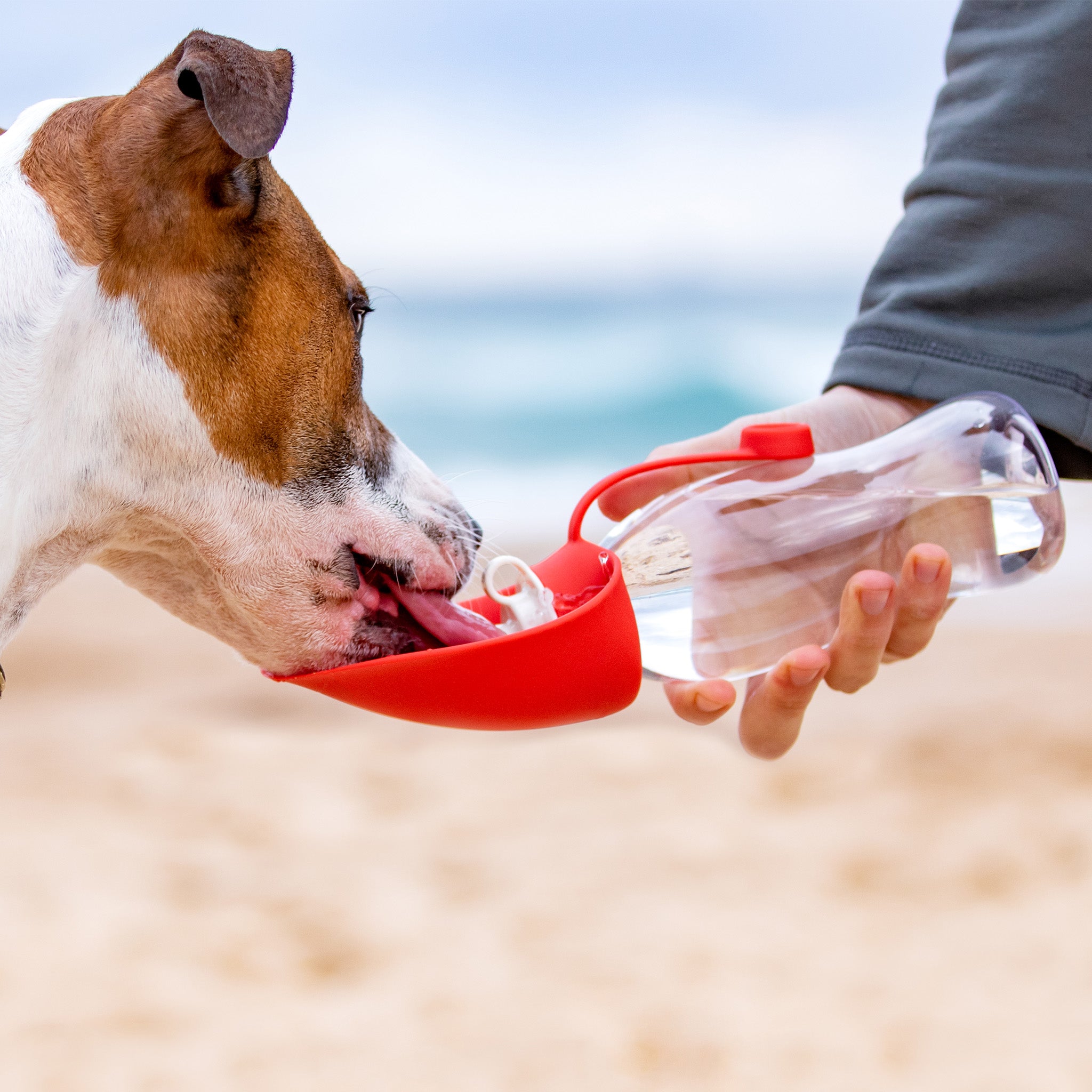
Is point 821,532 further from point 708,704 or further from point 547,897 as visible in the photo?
point 547,897

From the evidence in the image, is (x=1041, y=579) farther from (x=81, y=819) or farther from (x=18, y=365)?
(x=18, y=365)

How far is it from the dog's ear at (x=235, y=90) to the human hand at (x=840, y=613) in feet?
2.41

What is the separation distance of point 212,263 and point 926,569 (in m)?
0.90

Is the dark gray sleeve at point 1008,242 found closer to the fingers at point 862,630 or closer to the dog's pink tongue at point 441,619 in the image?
the fingers at point 862,630

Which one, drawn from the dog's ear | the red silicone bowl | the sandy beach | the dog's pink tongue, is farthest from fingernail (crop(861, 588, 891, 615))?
the sandy beach

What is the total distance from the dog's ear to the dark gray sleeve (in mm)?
956

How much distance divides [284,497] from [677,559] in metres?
0.55

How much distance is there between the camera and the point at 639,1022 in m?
2.10

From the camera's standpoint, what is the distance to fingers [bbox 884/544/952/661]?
1.48 metres

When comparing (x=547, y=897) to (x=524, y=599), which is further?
(x=547, y=897)

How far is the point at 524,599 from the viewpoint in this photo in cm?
139

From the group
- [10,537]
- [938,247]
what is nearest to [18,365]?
[10,537]

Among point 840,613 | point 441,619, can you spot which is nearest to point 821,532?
point 840,613

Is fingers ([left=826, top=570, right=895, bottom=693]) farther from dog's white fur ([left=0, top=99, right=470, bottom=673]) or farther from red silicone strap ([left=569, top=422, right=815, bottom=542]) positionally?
dog's white fur ([left=0, top=99, right=470, bottom=673])
